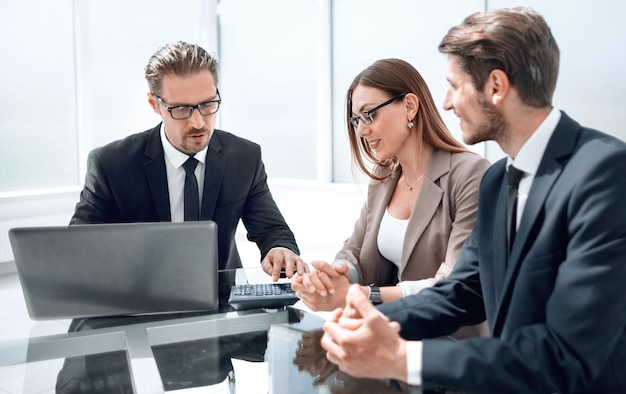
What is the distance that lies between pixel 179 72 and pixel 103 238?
1075 millimetres

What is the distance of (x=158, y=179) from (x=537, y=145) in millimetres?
1679

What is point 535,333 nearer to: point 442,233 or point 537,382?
point 537,382

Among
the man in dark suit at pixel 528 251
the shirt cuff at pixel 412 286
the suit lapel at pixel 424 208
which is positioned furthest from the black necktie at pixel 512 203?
the suit lapel at pixel 424 208

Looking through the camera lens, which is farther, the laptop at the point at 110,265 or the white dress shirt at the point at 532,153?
the laptop at the point at 110,265

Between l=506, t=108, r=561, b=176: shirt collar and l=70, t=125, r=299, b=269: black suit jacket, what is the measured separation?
1.36 meters

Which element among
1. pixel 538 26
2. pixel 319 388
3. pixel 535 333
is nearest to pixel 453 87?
pixel 538 26

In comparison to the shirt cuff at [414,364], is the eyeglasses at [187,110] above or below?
above

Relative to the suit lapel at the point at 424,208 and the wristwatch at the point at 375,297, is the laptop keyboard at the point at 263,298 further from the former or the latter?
the suit lapel at the point at 424,208

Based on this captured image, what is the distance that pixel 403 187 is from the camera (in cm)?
221

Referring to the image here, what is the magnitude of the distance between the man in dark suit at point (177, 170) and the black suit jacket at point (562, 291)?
130cm

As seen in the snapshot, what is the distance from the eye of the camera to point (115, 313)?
1.63 m

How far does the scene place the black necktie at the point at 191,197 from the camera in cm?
244

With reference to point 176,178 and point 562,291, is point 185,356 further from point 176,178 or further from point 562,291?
point 176,178

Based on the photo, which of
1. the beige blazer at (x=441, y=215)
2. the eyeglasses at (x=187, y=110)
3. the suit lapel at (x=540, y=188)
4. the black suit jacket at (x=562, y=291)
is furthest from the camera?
the eyeglasses at (x=187, y=110)
